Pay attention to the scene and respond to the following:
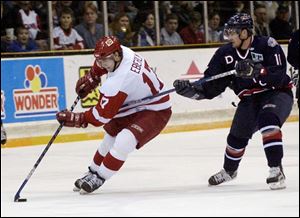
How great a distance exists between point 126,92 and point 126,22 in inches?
201

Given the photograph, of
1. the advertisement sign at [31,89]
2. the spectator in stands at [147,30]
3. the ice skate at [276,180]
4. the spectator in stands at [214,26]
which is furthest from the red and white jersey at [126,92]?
the spectator in stands at [214,26]

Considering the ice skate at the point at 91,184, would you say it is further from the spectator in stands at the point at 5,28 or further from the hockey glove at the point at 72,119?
the spectator in stands at the point at 5,28

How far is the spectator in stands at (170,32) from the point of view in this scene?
11.5 m

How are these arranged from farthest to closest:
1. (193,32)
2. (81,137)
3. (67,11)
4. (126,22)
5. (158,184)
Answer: (193,32) < (126,22) < (67,11) < (81,137) < (158,184)

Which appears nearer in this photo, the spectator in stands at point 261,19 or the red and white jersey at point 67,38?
the red and white jersey at point 67,38

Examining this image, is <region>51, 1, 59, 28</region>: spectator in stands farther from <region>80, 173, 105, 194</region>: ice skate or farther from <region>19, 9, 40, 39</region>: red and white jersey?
<region>80, 173, 105, 194</region>: ice skate

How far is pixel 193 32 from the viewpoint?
1179cm

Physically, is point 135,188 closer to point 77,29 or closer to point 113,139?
point 113,139

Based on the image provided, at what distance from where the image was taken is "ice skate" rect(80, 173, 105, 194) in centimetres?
600

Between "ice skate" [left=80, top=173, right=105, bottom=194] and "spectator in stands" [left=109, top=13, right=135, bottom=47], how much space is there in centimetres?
507

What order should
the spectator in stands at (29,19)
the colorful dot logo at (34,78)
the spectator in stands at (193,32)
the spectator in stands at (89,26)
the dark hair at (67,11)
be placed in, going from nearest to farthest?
1. the colorful dot logo at (34,78)
2. the spectator in stands at (29,19)
3. the dark hair at (67,11)
4. the spectator in stands at (89,26)
5. the spectator in stands at (193,32)

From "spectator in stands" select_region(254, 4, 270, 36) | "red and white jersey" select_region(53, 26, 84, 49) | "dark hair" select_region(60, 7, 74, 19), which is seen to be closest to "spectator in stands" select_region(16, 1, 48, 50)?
"red and white jersey" select_region(53, 26, 84, 49)

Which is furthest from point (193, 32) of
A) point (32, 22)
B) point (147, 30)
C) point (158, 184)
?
point (158, 184)

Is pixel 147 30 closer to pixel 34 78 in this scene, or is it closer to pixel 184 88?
pixel 34 78
